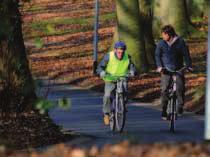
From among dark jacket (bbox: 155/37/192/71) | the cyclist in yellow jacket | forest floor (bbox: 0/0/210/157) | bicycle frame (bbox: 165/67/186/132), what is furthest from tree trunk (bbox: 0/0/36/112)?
bicycle frame (bbox: 165/67/186/132)

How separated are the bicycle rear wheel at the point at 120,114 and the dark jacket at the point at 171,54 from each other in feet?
3.18

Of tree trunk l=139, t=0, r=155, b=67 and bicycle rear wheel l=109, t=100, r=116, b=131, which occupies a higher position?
tree trunk l=139, t=0, r=155, b=67

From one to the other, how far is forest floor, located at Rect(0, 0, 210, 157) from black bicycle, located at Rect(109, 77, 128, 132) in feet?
4.16

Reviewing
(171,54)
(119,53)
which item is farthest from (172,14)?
(119,53)

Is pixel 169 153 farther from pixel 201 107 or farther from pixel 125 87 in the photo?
pixel 201 107

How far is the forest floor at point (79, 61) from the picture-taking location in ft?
25.7

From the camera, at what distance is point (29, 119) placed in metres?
15.7

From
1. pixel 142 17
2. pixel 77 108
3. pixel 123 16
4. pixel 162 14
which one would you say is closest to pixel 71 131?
pixel 77 108

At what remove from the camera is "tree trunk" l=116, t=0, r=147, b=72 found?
28391 mm

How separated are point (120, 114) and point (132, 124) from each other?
6.23ft

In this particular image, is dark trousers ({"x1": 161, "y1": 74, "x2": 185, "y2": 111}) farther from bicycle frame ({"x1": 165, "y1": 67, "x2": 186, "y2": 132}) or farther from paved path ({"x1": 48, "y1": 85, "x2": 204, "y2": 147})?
paved path ({"x1": 48, "y1": 85, "x2": 204, "y2": 147})

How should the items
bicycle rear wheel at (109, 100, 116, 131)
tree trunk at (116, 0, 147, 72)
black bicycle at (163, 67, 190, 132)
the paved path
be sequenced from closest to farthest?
the paved path → bicycle rear wheel at (109, 100, 116, 131) → black bicycle at (163, 67, 190, 132) → tree trunk at (116, 0, 147, 72)

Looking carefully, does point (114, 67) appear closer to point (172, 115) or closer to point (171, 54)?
point (171, 54)

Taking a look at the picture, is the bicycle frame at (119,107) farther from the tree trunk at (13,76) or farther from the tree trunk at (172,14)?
the tree trunk at (172,14)
